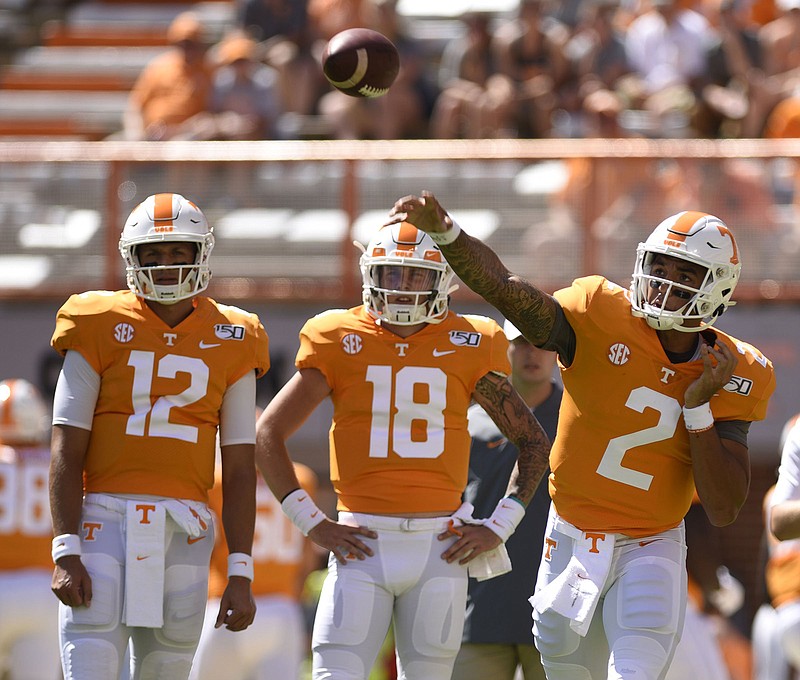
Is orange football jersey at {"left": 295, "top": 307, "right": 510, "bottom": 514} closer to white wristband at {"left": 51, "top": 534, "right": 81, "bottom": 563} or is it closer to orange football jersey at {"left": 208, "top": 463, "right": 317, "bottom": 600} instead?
white wristband at {"left": 51, "top": 534, "right": 81, "bottom": 563}

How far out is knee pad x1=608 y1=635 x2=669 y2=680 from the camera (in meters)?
4.28

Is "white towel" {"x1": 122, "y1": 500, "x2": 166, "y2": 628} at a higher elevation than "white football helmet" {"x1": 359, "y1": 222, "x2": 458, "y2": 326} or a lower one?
lower

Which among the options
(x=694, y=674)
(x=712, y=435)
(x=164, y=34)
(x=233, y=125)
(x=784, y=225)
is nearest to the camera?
(x=712, y=435)

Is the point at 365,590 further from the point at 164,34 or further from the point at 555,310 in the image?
the point at 164,34

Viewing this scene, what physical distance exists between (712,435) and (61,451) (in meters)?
1.89

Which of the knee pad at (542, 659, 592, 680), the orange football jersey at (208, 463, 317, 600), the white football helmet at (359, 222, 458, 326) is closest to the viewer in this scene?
the knee pad at (542, 659, 592, 680)

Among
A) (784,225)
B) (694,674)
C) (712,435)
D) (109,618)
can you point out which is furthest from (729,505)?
(784,225)

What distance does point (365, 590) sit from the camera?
4.75 m

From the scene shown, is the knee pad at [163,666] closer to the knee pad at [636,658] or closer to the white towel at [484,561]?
the white towel at [484,561]

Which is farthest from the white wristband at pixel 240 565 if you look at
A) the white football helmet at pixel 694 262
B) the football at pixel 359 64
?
the football at pixel 359 64

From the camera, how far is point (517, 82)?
36.6 feet

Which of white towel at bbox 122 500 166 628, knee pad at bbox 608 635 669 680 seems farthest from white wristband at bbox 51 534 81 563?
knee pad at bbox 608 635 669 680

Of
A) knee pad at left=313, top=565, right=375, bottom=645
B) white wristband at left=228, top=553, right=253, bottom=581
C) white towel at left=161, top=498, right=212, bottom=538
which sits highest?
white towel at left=161, top=498, right=212, bottom=538

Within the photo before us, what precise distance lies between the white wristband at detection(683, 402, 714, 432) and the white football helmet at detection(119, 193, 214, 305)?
1518 mm
